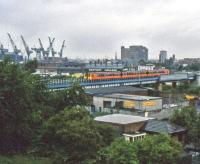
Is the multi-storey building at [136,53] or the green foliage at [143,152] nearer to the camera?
the green foliage at [143,152]

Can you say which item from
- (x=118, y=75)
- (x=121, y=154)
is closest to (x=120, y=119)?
(x=121, y=154)

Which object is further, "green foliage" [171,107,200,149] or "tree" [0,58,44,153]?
"green foliage" [171,107,200,149]

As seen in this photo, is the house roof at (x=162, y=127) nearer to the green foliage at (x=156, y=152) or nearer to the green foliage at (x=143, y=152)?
the green foliage at (x=143, y=152)

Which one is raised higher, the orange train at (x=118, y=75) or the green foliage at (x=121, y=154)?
the orange train at (x=118, y=75)

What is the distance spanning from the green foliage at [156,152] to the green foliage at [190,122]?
163 inches

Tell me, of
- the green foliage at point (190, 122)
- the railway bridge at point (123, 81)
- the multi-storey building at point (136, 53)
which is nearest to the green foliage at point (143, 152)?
the green foliage at point (190, 122)

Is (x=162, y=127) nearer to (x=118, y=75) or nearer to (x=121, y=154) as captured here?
(x=121, y=154)

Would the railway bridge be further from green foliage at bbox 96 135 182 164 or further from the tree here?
green foliage at bbox 96 135 182 164

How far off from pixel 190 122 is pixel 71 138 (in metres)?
6.75

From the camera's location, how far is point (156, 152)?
1357cm

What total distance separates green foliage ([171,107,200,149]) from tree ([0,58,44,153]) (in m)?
6.65

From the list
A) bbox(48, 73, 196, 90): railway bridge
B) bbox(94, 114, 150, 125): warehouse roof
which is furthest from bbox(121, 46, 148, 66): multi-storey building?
bbox(94, 114, 150, 125): warehouse roof

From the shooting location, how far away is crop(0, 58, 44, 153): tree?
50.4 feet

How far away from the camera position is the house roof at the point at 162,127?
1769cm
